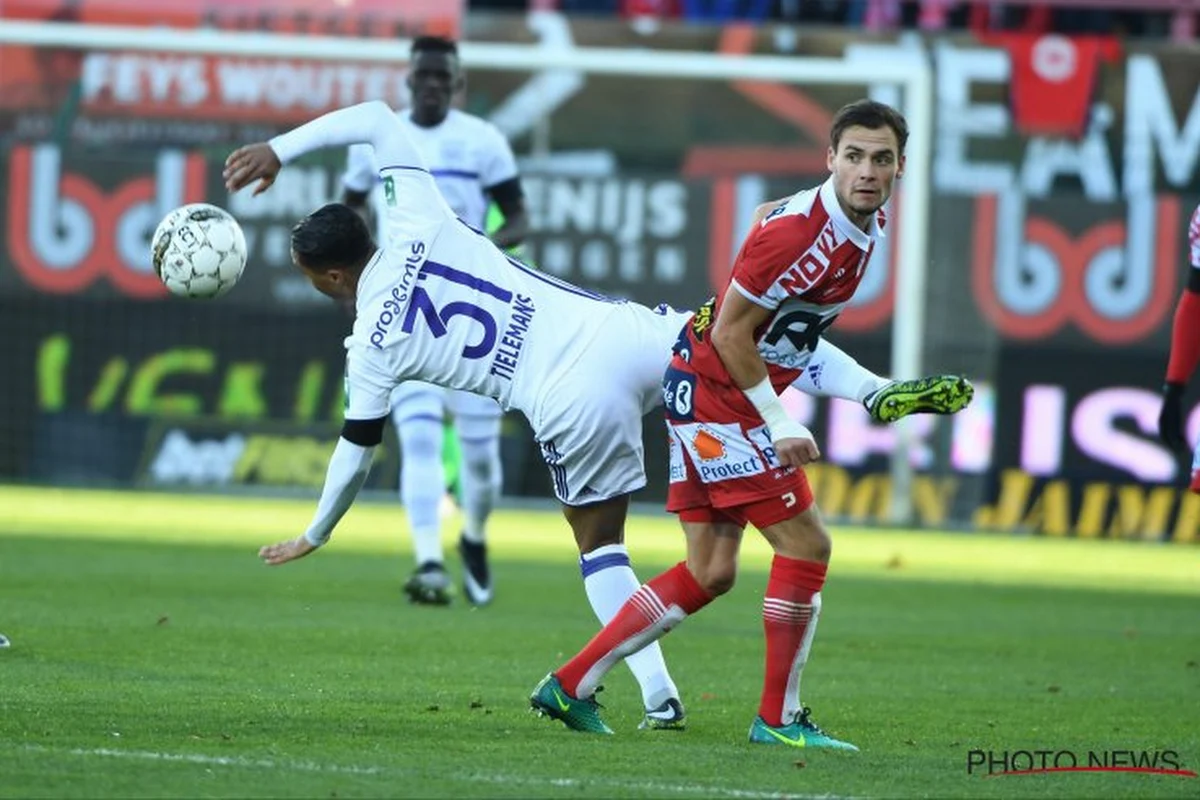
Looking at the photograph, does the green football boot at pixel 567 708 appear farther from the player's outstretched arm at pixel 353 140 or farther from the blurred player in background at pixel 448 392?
the blurred player in background at pixel 448 392

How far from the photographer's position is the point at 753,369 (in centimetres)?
642

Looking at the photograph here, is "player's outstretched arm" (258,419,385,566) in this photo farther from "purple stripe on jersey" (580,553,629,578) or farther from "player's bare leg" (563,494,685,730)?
"purple stripe on jersey" (580,553,629,578)

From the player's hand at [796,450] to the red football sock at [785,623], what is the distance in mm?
429

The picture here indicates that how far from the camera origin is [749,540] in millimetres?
17734

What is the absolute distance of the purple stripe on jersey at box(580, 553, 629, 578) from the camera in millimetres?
7172

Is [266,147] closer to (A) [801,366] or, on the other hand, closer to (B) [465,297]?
(B) [465,297]

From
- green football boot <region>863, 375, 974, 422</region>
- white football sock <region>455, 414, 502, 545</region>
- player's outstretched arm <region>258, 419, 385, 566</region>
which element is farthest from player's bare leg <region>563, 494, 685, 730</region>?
white football sock <region>455, 414, 502, 545</region>

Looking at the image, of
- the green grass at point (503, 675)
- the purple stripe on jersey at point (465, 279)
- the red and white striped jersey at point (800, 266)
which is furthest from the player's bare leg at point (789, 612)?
the purple stripe on jersey at point (465, 279)

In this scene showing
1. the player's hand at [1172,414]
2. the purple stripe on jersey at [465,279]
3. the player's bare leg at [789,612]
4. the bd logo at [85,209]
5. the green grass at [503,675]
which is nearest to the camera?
the green grass at [503,675]

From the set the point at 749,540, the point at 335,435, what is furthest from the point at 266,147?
the point at 335,435

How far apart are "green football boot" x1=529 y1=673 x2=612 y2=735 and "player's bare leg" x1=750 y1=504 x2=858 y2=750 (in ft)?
1.57

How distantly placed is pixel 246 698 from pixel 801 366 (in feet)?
6.72

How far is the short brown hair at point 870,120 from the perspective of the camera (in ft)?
21.4

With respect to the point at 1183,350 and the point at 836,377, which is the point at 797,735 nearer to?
the point at 836,377
